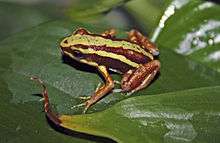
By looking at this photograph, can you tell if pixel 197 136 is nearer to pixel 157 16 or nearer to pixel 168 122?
pixel 168 122

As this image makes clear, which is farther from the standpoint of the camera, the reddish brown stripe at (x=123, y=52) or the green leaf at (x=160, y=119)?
the reddish brown stripe at (x=123, y=52)

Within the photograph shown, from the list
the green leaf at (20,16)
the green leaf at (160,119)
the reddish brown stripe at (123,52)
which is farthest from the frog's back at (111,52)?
the green leaf at (20,16)

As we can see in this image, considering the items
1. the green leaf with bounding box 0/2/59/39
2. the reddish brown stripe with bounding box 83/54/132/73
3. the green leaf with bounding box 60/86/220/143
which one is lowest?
the green leaf with bounding box 0/2/59/39

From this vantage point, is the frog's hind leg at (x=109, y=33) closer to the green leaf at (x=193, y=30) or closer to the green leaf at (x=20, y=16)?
the green leaf at (x=193, y=30)

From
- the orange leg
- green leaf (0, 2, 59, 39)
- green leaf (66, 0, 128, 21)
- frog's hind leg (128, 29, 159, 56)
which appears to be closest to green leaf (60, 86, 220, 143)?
the orange leg

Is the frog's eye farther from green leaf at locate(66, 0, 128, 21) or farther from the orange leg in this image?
green leaf at locate(66, 0, 128, 21)

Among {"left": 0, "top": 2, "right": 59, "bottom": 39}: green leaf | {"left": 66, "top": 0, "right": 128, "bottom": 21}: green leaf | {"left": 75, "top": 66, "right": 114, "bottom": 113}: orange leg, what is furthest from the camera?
{"left": 0, "top": 2, "right": 59, "bottom": 39}: green leaf
